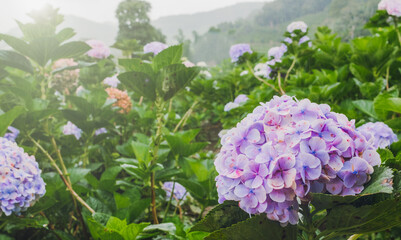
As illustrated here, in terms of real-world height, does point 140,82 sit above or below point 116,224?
above

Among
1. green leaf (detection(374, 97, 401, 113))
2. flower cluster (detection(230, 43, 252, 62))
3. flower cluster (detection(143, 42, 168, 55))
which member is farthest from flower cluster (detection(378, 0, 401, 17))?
flower cluster (detection(143, 42, 168, 55))

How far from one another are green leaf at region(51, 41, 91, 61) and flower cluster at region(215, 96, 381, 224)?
3.25 ft

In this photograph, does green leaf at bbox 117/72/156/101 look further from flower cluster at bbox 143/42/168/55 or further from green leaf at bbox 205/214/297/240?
green leaf at bbox 205/214/297/240

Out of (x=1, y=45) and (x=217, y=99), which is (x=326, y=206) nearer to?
(x=1, y=45)

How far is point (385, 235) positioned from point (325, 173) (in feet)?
3.54

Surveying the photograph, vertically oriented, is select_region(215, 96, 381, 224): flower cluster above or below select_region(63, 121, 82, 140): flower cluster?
above

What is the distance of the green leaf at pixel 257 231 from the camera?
56 centimetres

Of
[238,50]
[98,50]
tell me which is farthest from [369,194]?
[98,50]

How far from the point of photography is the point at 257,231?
1.89 feet

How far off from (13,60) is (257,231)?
1251 mm

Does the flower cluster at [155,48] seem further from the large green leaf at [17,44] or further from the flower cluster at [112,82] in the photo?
the flower cluster at [112,82]

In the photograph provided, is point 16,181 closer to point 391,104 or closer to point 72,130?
point 72,130

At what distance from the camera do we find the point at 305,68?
2371 mm

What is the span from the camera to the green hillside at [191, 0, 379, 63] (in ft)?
46.8
